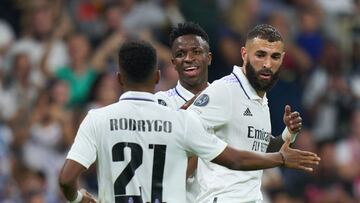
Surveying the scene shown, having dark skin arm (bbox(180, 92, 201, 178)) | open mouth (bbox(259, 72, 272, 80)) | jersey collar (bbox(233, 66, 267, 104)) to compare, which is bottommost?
dark skin arm (bbox(180, 92, 201, 178))

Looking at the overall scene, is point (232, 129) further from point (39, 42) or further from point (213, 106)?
point (39, 42)

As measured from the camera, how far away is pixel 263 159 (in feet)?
28.0

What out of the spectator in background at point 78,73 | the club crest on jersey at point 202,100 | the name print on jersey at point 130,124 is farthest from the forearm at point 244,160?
the spectator in background at point 78,73

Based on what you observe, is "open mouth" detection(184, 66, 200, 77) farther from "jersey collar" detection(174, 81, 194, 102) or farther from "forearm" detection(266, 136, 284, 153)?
"forearm" detection(266, 136, 284, 153)

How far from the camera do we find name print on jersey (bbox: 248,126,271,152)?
9.42 meters

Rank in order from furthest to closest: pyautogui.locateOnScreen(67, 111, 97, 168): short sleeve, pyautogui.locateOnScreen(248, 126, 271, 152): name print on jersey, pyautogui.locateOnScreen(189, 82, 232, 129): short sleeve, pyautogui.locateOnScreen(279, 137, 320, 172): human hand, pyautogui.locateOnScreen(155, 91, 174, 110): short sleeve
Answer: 1. pyautogui.locateOnScreen(155, 91, 174, 110): short sleeve
2. pyautogui.locateOnScreen(248, 126, 271, 152): name print on jersey
3. pyautogui.locateOnScreen(189, 82, 232, 129): short sleeve
4. pyautogui.locateOnScreen(279, 137, 320, 172): human hand
5. pyautogui.locateOnScreen(67, 111, 97, 168): short sleeve

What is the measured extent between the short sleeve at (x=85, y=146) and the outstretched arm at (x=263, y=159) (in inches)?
32.4

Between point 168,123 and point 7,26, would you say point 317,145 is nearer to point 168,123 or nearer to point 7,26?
point 7,26

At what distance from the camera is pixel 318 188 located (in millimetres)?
16000

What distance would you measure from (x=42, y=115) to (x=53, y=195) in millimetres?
1249

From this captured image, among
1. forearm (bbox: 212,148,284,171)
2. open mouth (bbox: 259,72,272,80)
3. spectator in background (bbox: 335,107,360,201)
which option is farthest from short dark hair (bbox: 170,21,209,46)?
spectator in background (bbox: 335,107,360,201)

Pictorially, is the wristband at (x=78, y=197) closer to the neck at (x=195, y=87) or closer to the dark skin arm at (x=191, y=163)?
the dark skin arm at (x=191, y=163)

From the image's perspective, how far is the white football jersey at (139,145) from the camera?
8.38m

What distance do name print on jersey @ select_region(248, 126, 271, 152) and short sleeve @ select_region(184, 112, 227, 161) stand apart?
96cm
